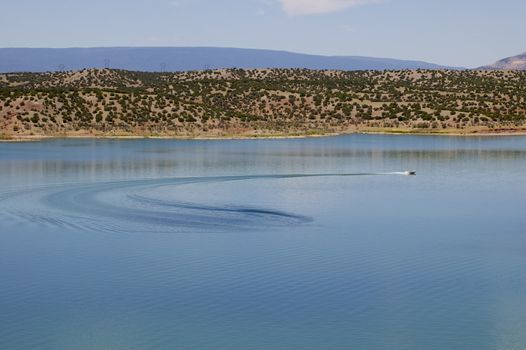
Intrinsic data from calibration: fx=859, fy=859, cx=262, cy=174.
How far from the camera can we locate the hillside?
2936 inches

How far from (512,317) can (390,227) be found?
9089 mm

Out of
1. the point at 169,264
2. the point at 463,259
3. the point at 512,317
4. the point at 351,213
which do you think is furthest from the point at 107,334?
the point at 351,213

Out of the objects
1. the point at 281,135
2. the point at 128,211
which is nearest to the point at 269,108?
the point at 281,135

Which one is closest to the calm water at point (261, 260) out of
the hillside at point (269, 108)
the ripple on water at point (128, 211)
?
the ripple on water at point (128, 211)

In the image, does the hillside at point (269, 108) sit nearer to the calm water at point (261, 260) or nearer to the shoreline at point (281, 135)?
the shoreline at point (281, 135)

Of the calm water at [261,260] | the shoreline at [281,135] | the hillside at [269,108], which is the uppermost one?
the hillside at [269,108]

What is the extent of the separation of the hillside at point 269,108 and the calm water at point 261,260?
36.4 metres

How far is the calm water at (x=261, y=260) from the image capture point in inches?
531

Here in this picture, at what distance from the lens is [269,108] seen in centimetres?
9131

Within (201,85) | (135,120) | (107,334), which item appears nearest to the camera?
(107,334)

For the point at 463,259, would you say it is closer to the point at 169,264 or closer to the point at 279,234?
the point at 279,234

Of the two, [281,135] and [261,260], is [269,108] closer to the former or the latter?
[281,135]

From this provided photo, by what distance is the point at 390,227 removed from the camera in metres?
23.2

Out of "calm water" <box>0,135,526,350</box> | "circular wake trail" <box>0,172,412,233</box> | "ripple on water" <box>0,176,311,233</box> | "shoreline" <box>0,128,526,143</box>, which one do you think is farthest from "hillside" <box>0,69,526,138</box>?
"ripple on water" <box>0,176,311,233</box>
